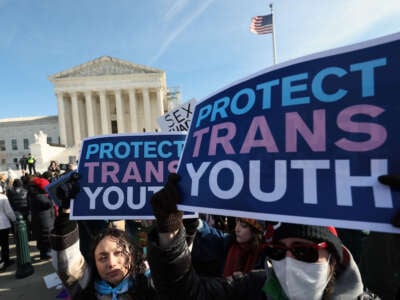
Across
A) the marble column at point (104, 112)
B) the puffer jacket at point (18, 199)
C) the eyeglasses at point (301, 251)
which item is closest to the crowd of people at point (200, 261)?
the eyeglasses at point (301, 251)

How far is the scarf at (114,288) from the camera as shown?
160 cm

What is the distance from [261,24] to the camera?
14.1 meters

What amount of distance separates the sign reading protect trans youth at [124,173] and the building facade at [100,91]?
1509 inches

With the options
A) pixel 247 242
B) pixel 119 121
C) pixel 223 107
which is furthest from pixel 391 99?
pixel 119 121

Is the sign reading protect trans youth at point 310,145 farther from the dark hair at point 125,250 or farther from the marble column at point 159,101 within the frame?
the marble column at point 159,101

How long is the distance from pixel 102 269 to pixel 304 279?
1259 millimetres

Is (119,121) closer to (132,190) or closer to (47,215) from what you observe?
(47,215)

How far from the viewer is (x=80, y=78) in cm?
4097

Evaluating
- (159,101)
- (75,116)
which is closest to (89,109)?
(75,116)

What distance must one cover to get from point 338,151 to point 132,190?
1812 mm

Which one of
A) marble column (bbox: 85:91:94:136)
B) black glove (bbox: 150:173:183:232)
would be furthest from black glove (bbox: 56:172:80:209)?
marble column (bbox: 85:91:94:136)

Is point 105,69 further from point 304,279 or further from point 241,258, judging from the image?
point 304,279

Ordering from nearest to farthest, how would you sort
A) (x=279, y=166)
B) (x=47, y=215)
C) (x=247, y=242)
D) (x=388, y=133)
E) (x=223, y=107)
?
(x=388, y=133), (x=279, y=166), (x=223, y=107), (x=247, y=242), (x=47, y=215)

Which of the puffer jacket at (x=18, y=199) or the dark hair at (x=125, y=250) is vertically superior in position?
→ the dark hair at (x=125, y=250)
